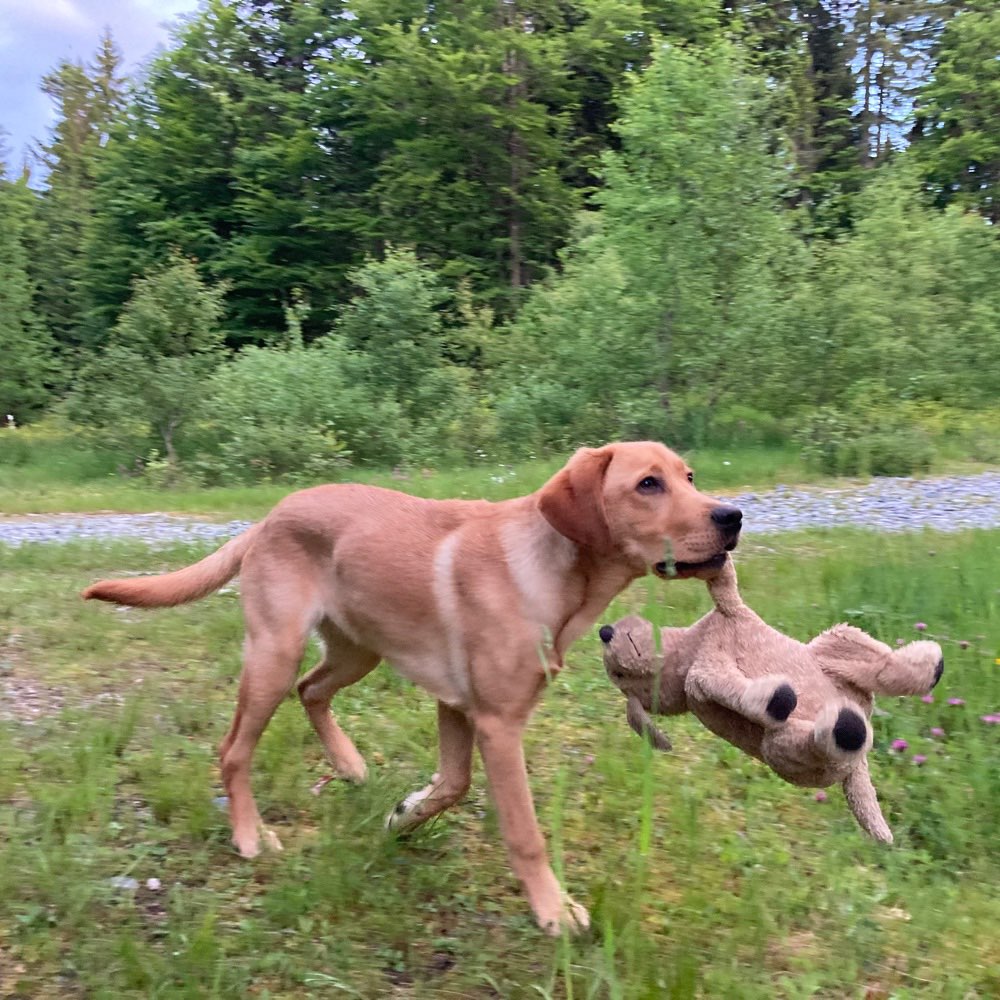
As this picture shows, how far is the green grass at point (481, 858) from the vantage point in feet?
8.61

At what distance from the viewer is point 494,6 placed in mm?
29547

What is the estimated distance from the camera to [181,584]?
3.67 meters

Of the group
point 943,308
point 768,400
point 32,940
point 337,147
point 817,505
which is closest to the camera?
point 32,940

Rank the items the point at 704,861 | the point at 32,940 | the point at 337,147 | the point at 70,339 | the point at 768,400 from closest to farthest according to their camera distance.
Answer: the point at 32,940 < the point at 704,861 < the point at 768,400 < the point at 337,147 < the point at 70,339

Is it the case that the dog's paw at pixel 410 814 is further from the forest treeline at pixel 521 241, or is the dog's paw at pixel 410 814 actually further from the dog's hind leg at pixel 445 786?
the forest treeline at pixel 521 241

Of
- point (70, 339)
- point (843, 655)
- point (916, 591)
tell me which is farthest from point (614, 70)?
point (843, 655)

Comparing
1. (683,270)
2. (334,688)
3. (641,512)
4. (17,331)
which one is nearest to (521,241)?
(17,331)

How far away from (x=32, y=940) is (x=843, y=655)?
260 centimetres

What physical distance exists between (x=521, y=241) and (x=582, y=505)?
2783cm

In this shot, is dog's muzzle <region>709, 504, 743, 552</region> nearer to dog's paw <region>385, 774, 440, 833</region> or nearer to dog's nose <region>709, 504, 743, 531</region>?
dog's nose <region>709, 504, 743, 531</region>

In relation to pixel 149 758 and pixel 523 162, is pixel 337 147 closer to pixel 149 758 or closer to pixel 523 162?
pixel 523 162

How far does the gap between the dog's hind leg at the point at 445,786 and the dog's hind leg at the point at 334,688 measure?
477 millimetres

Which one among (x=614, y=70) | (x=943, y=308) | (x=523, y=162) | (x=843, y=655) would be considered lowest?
(x=843, y=655)

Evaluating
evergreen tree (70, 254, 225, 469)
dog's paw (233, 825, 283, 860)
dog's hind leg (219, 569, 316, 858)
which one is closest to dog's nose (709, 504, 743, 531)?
dog's hind leg (219, 569, 316, 858)
